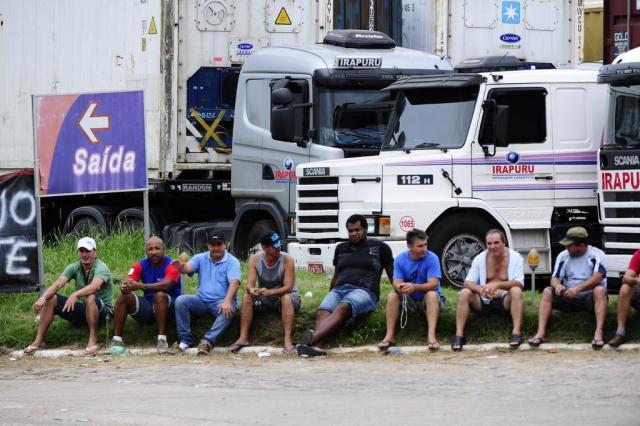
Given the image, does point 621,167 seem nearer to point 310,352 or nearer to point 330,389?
point 310,352

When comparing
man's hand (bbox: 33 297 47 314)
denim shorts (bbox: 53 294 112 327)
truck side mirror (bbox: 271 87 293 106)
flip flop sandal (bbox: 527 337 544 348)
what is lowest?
flip flop sandal (bbox: 527 337 544 348)

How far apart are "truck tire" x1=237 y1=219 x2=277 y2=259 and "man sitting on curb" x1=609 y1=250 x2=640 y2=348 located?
6.33 meters

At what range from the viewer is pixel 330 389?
38.7 feet

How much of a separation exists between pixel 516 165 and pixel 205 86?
19.6ft

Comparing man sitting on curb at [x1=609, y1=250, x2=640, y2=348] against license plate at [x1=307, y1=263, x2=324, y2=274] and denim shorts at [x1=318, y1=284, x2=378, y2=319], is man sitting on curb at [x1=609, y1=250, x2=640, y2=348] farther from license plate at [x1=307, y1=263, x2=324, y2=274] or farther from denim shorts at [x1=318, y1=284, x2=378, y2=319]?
license plate at [x1=307, y1=263, x2=324, y2=274]

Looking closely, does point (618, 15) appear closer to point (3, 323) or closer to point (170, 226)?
point (170, 226)

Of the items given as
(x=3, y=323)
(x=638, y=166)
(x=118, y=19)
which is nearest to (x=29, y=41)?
(x=118, y=19)

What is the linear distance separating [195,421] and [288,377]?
2.30 m

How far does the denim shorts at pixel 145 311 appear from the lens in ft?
48.4

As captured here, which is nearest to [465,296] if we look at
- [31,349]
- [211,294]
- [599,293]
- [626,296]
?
[599,293]

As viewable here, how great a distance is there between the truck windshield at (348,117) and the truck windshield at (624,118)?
335cm

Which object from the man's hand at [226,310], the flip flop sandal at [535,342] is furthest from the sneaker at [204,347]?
the flip flop sandal at [535,342]

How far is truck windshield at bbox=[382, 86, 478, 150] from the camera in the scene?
16.2 m

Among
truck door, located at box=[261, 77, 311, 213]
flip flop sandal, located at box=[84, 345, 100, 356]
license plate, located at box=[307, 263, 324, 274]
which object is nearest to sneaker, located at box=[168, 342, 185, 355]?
flip flop sandal, located at box=[84, 345, 100, 356]
